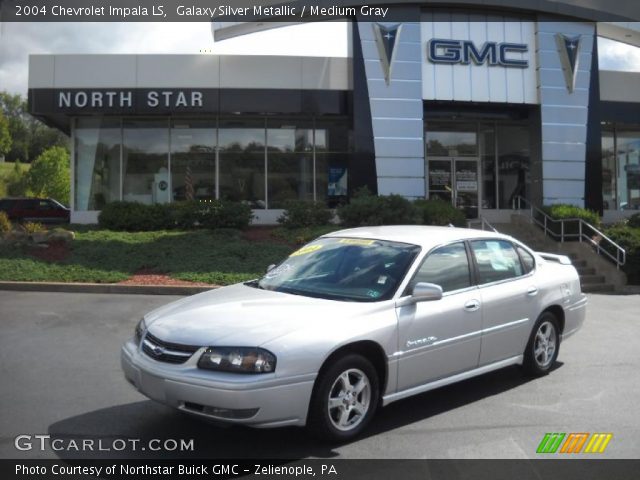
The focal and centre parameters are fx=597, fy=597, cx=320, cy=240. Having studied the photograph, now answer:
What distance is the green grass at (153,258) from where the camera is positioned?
1172cm

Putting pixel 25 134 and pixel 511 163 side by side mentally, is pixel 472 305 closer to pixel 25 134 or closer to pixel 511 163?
pixel 511 163

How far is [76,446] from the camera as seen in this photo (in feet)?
13.7

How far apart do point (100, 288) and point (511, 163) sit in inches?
628

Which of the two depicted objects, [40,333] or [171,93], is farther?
[171,93]

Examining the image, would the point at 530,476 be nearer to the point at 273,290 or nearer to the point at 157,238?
the point at 273,290

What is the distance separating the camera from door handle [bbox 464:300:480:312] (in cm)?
514

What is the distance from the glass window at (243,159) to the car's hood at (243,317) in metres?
15.8

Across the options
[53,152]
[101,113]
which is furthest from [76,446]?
[53,152]

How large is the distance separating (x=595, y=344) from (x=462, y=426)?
3922 mm

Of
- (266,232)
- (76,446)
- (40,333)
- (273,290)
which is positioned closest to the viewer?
(76,446)

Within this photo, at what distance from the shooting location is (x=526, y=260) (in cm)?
619

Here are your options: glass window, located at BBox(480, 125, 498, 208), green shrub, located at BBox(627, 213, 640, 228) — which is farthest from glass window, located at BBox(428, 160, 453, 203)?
green shrub, located at BBox(627, 213, 640, 228)

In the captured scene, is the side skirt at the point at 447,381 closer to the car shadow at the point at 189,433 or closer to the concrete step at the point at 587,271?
the car shadow at the point at 189,433

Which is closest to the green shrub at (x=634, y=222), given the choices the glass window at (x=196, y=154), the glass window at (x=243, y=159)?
the glass window at (x=243, y=159)
